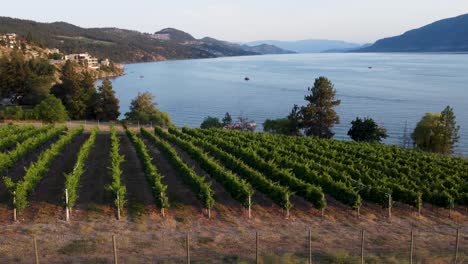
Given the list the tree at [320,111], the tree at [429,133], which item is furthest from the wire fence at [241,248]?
the tree at [320,111]

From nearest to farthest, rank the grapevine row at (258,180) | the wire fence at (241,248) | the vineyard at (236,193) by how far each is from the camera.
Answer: the wire fence at (241,248) → the vineyard at (236,193) → the grapevine row at (258,180)

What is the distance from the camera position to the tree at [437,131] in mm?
57125

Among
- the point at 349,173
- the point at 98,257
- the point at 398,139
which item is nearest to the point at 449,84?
the point at 398,139

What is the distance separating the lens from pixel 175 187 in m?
26.7

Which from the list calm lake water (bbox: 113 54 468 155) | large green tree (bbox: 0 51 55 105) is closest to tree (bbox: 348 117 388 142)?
calm lake water (bbox: 113 54 468 155)

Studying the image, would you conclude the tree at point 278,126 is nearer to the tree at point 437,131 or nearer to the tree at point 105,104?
the tree at point 437,131

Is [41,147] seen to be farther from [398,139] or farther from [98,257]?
[398,139]

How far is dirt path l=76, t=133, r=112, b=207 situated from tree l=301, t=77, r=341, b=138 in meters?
30.6

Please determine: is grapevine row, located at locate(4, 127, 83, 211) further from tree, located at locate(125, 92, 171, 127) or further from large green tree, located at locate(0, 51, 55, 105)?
large green tree, located at locate(0, 51, 55, 105)

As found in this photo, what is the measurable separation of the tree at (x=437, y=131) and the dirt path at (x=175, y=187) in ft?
→ 124

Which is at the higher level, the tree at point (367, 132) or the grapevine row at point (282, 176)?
the grapevine row at point (282, 176)

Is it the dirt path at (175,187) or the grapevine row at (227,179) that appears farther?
the dirt path at (175,187)

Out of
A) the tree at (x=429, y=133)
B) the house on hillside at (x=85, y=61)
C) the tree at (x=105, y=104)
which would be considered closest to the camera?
the tree at (x=429, y=133)

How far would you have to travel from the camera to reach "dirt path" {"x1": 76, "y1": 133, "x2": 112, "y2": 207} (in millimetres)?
23750
